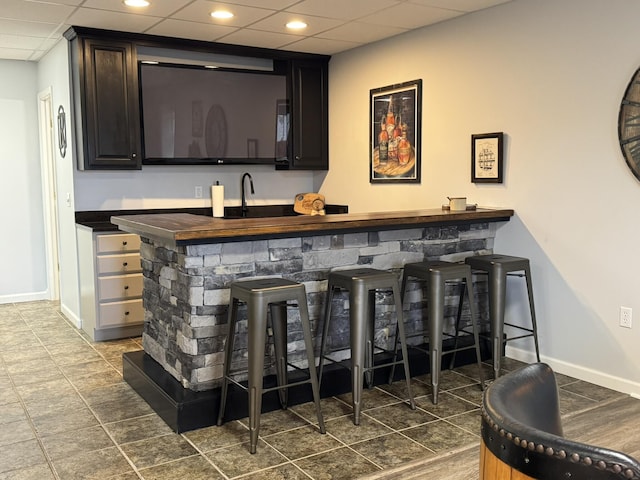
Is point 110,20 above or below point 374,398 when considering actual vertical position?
above

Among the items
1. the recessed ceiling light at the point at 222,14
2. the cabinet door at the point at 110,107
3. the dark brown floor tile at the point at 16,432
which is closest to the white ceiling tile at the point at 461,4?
the recessed ceiling light at the point at 222,14

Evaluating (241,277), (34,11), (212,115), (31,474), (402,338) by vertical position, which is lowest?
(31,474)

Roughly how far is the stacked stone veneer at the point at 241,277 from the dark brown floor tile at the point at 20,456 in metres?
0.75

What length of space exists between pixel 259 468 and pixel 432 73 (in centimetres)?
328

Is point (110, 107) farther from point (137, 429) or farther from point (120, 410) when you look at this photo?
point (137, 429)

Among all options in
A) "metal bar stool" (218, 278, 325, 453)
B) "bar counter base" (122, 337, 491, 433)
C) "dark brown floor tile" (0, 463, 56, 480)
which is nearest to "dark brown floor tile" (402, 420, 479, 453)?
"metal bar stool" (218, 278, 325, 453)

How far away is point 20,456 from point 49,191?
3.80 meters

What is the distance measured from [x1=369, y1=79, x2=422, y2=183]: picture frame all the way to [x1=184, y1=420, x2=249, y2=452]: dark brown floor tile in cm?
263

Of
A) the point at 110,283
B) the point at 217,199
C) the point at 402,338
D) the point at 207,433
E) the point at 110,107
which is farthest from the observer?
the point at 217,199

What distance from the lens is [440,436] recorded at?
2.97m

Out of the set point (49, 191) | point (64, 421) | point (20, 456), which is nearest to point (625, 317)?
point (64, 421)

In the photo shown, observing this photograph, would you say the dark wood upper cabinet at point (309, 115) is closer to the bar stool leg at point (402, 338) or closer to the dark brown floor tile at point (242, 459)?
the bar stool leg at point (402, 338)

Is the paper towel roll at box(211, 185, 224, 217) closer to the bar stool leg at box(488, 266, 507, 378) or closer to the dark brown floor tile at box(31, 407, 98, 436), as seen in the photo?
the dark brown floor tile at box(31, 407, 98, 436)

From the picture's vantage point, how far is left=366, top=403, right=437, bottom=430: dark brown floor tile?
3.13 m
